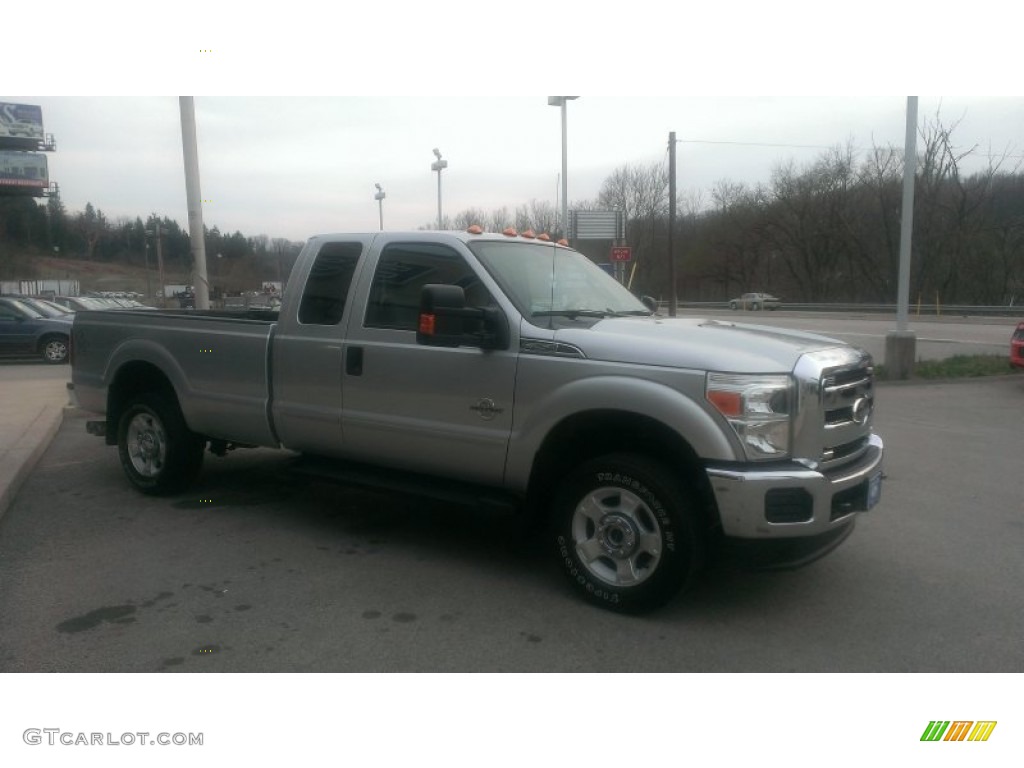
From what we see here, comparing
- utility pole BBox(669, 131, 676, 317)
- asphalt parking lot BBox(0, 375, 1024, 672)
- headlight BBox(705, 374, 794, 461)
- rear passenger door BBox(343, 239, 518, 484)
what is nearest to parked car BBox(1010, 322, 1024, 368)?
utility pole BBox(669, 131, 676, 317)

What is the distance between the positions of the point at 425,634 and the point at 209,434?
115 inches

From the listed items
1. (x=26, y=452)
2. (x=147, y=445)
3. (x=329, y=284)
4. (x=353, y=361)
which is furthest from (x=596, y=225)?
(x=26, y=452)

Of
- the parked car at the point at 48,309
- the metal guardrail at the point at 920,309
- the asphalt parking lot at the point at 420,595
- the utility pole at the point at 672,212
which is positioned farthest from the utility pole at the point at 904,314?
the metal guardrail at the point at 920,309

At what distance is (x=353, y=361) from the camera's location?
5211 mm

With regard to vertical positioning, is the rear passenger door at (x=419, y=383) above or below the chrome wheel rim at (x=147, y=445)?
above

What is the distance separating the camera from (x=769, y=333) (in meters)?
4.63

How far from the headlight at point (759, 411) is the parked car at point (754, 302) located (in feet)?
146

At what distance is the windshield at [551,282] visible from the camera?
484 cm

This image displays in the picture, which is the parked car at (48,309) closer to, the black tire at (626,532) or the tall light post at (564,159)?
the tall light post at (564,159)

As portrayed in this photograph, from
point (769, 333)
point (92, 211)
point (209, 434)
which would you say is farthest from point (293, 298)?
point (92, 211)

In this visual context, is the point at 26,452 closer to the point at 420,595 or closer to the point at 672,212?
the point at 420,595

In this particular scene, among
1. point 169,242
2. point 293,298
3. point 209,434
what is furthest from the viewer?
point 169,242

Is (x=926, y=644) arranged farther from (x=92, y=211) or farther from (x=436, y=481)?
(x=92, y=211)

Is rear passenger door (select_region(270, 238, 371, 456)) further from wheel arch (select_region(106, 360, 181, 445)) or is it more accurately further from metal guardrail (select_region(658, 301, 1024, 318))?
metal guardrail (select_region(658, 301, 1024, 318))
